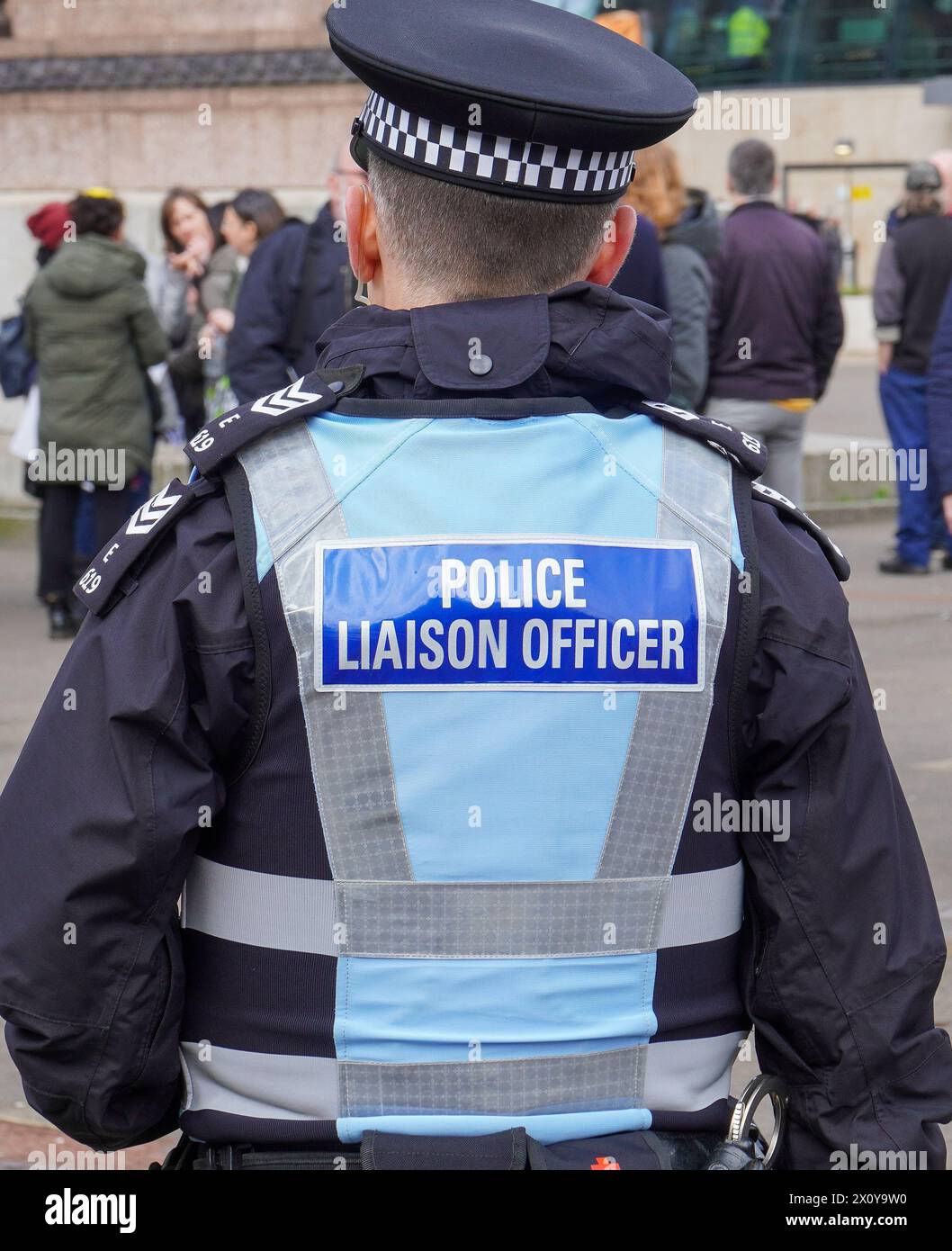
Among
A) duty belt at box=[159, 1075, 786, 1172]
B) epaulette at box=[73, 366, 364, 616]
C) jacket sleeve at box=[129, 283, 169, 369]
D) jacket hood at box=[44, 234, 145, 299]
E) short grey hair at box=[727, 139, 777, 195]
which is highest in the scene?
epaulette at box=[73, 366, 364, 616]

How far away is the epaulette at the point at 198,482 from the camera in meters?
1.83

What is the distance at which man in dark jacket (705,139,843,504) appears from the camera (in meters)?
7.84

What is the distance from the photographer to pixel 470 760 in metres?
1.80

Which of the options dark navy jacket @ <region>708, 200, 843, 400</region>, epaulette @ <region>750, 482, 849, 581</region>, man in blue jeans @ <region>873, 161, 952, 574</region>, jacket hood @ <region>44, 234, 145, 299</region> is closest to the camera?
epaulette @ <region>750, 482, 849, 581</region>

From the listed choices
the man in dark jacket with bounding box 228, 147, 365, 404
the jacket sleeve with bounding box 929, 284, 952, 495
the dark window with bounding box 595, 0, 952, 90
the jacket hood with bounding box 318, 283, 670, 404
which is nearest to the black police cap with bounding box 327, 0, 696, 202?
the jacket hood with bounding box 318, 283, 670, 404

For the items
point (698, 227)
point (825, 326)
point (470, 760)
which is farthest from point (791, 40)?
point (470, 760)

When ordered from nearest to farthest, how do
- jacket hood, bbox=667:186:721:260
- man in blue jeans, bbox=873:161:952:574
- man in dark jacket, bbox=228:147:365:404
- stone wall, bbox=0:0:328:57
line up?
man in dark jacket, bbox=228:147:365:404 → jacket hood, bbox=667:186:721:260 → man in blue jeans, bbox=873:161:952:574 → stone wall, bbox=0:0:328:57

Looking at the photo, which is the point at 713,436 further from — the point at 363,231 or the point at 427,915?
the point at 427,915

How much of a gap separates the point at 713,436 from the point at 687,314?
212 inches

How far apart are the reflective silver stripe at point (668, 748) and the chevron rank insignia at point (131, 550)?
1.50 feet

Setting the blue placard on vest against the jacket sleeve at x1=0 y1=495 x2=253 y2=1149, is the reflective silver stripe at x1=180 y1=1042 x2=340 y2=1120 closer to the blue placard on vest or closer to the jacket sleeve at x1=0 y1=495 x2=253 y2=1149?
the jacket sleeve at x1=0 y1=495 x2=253 y2=1149

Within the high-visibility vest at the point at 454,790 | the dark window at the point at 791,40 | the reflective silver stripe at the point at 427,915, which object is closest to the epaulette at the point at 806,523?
the high-visibility vest at the point at 454,790

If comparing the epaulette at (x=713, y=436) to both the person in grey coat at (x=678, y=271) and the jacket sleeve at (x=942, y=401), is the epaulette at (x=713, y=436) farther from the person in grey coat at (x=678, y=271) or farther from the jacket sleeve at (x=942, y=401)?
the person in grey coat at (x=678, y=271)

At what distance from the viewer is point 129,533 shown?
1.87 m
